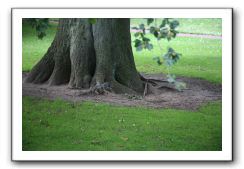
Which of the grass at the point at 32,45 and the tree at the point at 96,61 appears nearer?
the grass at the point at 32,45

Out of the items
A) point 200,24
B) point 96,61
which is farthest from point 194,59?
point 96,61

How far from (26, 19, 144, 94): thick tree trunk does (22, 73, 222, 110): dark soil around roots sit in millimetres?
163

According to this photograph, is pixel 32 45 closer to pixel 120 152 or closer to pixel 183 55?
pixel 120 152

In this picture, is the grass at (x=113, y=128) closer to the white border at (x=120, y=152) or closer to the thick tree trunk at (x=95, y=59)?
the white border at (x=120, y=152)

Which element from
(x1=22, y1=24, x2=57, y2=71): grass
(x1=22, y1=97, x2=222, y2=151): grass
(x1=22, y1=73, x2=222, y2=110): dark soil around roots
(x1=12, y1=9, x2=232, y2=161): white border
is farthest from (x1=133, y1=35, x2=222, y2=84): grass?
(x1=22, y1=24, x2=57, y2=71): grass

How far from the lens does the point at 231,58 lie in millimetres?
7242

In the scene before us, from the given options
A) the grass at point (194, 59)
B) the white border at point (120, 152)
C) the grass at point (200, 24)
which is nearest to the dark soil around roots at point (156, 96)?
the grass at point (194, 59)

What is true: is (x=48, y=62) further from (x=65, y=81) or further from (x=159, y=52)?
(x=159, y=52)

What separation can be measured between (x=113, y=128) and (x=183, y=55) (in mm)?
1305

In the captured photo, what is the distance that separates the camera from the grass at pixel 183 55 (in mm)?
7383

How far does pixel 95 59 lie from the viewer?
8523 millimetres

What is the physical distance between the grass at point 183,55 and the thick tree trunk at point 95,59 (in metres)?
0.24

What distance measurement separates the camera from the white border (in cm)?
715

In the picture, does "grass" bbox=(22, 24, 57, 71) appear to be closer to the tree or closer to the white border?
the white border
